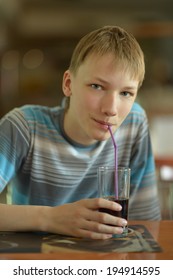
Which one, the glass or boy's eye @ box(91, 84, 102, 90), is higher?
boy's eye @ box(91, 84, 102, 90)

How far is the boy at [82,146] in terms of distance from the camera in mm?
1038

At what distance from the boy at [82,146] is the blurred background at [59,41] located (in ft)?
11.9

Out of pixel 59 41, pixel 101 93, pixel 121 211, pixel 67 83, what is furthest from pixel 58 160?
pixel 59 41

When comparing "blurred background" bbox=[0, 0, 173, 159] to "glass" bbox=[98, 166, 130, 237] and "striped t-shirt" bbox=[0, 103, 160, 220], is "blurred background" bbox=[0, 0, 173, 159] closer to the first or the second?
"striped t-shirt" bbox=[0, 103, 160, 220]

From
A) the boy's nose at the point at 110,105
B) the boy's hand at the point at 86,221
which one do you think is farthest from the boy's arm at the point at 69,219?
the boy's nose at the point at 110,105

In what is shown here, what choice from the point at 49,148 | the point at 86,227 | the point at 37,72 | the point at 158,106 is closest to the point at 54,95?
the point at 37,72

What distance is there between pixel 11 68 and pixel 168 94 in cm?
193

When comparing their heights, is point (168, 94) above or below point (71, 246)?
above

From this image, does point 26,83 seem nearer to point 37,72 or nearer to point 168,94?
point 37,72

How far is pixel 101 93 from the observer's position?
112 cm

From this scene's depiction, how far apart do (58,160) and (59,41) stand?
4.71 meters

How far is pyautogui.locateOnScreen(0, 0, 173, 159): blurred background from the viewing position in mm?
5281

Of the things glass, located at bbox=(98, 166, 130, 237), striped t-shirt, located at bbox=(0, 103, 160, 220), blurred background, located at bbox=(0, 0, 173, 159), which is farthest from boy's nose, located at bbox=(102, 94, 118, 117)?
blurred background, located at bbox=(0, 0, 173, 159)
